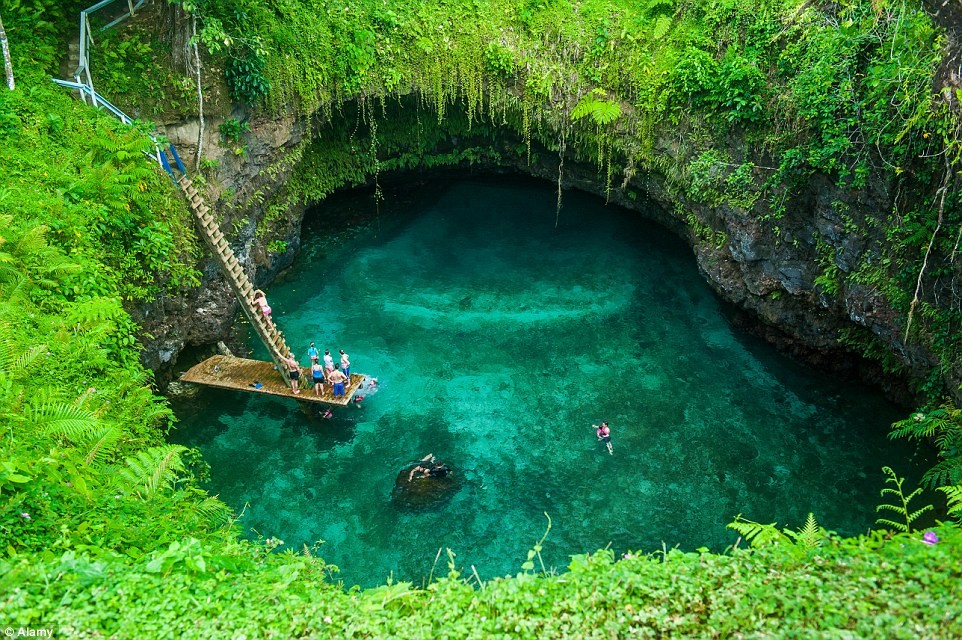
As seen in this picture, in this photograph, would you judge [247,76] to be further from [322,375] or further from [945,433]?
[945,433]

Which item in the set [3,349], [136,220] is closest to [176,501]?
[3,349]

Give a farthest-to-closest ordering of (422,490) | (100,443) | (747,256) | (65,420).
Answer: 1. (747,256)
2. (422,490)
3. (100,443)
4. (65,420)

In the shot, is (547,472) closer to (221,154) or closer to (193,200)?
(193,200)

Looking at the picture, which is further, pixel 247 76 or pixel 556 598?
pixel 247 76

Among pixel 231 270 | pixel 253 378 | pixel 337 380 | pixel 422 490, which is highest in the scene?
pixel 231 270

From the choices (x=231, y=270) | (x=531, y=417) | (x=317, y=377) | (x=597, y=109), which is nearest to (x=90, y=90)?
(x=231, y=270)

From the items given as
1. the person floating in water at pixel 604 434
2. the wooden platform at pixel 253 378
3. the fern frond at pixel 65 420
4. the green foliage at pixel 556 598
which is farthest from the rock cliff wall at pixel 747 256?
the green foliage at pixel 556 598
